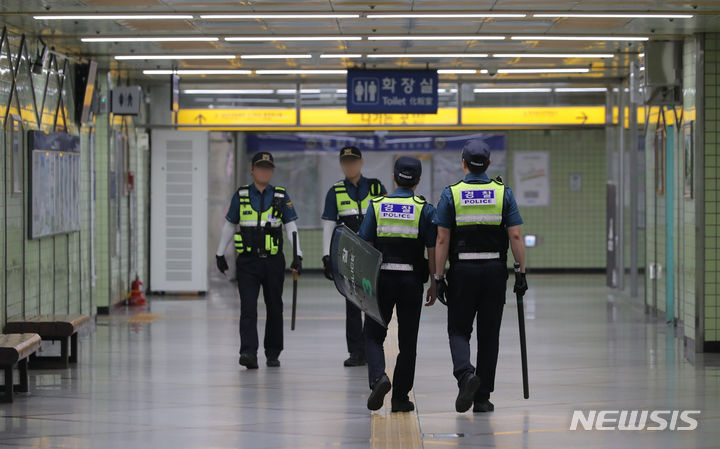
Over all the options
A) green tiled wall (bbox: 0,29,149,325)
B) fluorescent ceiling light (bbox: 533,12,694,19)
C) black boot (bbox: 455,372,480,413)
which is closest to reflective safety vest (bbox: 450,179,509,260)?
black boot (bbox: 455,372,480,413)

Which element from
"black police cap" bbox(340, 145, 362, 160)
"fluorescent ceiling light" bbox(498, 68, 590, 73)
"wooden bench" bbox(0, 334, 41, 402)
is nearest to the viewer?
"wooden bench" bbox(0, 334, 41, 402)

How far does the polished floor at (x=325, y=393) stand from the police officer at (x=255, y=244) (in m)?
0.40

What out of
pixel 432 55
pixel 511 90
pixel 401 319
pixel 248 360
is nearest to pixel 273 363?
pixel 248 360

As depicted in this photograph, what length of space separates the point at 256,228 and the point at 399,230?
2.41 m

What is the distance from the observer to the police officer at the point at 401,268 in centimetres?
714

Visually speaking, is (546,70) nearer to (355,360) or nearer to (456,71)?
(456,71)

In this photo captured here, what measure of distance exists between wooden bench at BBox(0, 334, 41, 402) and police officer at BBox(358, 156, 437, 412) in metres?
2.38

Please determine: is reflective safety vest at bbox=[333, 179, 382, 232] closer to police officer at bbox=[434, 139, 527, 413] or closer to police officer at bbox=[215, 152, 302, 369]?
police officer at bbox=[215, 152, 302, 369]

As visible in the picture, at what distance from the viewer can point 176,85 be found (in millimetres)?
14578

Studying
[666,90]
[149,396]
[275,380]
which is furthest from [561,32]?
[149,396]

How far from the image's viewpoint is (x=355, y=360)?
952cm

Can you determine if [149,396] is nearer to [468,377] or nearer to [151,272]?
[468,377]

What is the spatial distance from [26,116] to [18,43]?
0.65 meters

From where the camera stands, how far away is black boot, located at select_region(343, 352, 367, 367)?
375 inches
